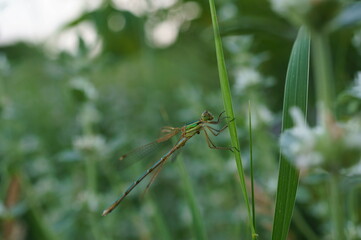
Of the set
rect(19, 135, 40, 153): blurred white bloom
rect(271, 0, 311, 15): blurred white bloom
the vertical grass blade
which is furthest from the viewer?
rect(19, 135, 40, 153): blurred white bloom

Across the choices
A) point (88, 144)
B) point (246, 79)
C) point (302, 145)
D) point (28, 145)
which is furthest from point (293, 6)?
point (28, 145)

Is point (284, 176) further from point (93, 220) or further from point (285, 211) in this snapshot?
point (93, 220)

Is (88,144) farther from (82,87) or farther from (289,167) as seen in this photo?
(289,167)

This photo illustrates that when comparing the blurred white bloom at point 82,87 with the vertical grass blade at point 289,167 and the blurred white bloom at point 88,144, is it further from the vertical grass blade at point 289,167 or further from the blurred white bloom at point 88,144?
the vertical grass blade at point 289,167

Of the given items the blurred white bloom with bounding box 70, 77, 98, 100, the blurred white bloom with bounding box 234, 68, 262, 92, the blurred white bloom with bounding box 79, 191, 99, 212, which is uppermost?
the blurred white bloom with bounding box 70, 77, 98, 100

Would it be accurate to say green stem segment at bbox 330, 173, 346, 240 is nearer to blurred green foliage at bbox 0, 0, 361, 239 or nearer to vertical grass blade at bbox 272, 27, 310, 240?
vertical grass blade at bbox 272, 27, 310, 240

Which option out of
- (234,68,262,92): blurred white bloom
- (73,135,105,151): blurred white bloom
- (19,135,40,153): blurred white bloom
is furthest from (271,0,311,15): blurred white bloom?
(19,135,40,153): blurred white bloom

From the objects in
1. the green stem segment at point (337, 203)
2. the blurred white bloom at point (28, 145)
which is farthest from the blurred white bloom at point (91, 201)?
the green stem segment at point (337, 203)
